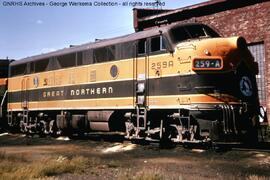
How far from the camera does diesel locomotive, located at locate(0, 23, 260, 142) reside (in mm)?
12219

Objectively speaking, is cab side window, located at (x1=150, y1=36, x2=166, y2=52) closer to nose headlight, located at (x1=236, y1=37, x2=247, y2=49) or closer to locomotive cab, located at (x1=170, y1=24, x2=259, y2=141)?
locomotive cab, located at (x1=170, y1=24, x2=259, y2=141)

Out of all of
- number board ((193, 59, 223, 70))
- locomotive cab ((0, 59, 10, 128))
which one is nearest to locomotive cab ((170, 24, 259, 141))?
number board ((193, 59, 223, 70))

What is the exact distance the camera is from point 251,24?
20297mm

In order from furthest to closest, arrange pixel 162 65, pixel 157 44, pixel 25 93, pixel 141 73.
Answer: pixel 25 93, pixel 141 73, pixel 157 44, pixel 162 65

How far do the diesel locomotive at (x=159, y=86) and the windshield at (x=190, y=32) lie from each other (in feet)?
0.11

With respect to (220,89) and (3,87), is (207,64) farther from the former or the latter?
(3,87)

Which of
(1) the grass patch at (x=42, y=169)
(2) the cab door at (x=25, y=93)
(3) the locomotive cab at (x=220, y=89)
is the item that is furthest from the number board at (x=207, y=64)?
(2) the cab door at (x=25, y=93)

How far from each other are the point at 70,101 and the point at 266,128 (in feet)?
26.6

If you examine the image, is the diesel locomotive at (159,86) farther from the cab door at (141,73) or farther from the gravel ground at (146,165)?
the gravel ground at (146,165)

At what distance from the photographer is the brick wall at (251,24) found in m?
19.8

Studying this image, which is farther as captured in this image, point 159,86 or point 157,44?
point 157,44

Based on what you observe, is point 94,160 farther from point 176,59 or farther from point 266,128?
point 266,128

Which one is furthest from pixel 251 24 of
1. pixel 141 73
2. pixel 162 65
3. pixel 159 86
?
pixel 159 86

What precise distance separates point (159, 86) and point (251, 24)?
8.47 metres
